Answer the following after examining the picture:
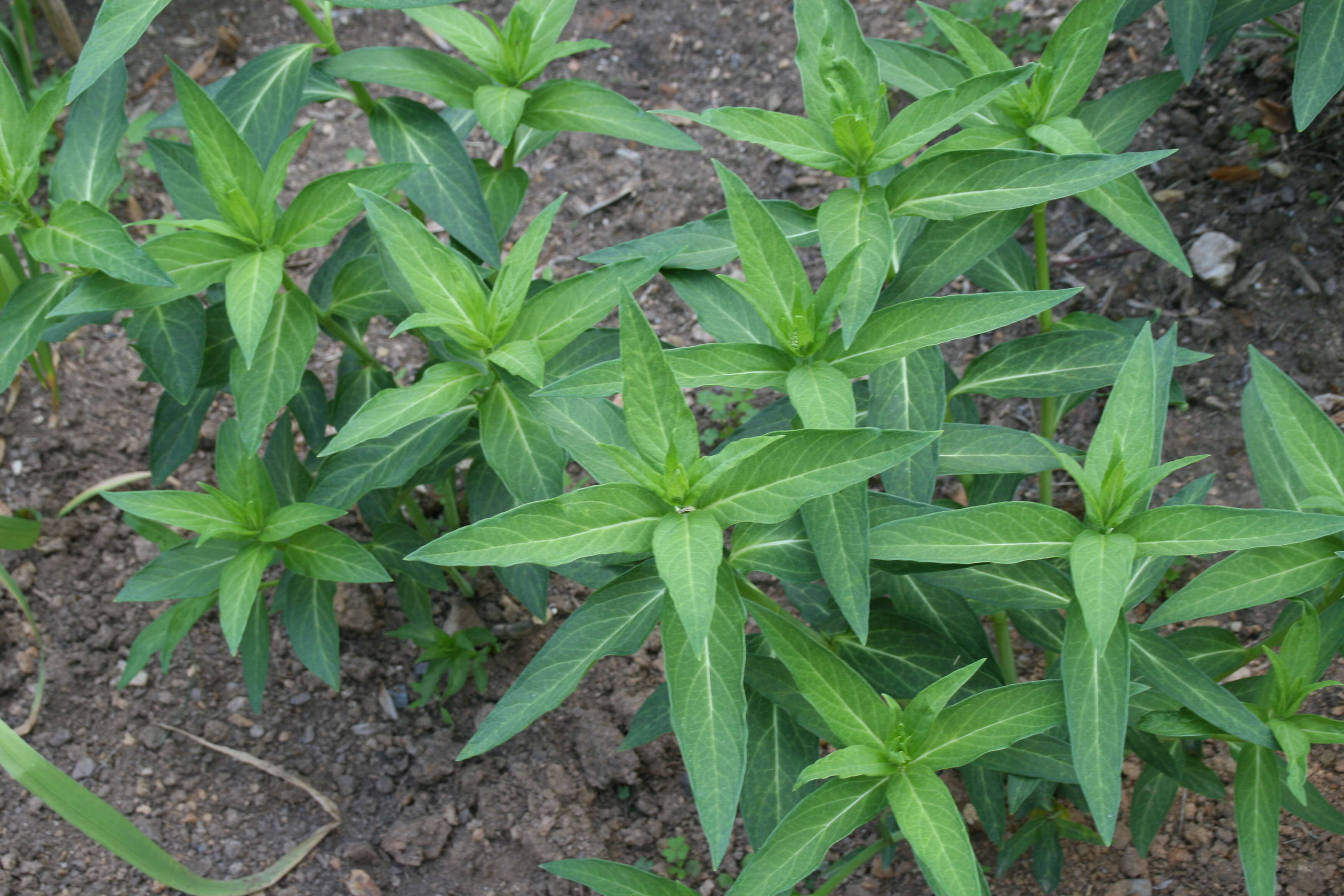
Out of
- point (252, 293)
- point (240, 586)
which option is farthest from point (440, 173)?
point (240, 586)

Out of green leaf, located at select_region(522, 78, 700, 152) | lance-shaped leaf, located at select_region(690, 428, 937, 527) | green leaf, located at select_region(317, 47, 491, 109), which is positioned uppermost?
green leaf, located at select_region(317, 47, 491, 109)

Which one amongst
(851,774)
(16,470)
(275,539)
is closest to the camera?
(851,774)

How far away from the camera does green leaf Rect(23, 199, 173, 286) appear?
236 cm

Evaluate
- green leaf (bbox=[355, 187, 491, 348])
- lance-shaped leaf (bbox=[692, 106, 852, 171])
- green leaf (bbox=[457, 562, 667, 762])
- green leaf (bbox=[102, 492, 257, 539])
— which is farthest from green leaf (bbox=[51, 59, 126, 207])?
green leaf (bbox=[457, 562, 667, 762])

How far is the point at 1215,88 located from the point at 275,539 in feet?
12.5

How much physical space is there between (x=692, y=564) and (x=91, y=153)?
2063 mm

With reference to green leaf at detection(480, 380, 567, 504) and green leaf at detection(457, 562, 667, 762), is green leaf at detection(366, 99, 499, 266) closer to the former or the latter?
green leaf at detection(480, 380, 567, 504)

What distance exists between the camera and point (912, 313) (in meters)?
2.13

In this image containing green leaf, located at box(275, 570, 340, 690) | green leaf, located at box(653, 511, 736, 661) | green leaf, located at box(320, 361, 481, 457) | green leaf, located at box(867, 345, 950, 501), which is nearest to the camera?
green leaf, located at box(653, 511, 736, 661)

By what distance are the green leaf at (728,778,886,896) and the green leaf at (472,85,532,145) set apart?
170cm

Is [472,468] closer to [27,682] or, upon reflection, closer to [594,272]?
[594,272]

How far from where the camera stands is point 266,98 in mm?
2791

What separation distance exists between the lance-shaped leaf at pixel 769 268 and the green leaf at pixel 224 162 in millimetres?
1187

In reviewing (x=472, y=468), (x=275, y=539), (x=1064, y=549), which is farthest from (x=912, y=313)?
(x=275, y=539)
